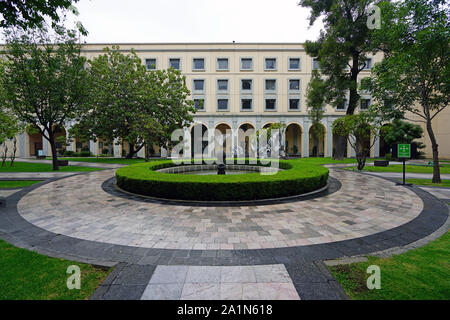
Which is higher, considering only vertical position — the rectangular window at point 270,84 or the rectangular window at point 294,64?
the rectangular window at point 294,64

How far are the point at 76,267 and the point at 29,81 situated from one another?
17433 mm

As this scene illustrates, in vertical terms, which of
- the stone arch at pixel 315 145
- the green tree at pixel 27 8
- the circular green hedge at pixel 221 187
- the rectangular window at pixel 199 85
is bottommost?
the circular green hedge at pixel 221 187

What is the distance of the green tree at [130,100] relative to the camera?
19219 millimetres

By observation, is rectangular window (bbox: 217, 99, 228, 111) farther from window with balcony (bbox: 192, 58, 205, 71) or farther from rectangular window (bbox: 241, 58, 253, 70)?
rectangular window (bbox: 241, 58, 253, 70)

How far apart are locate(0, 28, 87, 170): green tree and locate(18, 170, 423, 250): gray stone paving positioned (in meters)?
10.5

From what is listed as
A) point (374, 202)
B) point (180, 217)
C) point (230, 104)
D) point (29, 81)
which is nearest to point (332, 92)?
point (230, 104)

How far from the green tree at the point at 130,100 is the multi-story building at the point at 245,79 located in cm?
1059

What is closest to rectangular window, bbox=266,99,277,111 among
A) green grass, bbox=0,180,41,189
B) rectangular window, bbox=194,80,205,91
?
rectangular window, bbox=194,80,205,91

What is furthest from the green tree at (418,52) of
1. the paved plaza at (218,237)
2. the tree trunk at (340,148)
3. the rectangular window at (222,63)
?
the rectangular window at (222,63)

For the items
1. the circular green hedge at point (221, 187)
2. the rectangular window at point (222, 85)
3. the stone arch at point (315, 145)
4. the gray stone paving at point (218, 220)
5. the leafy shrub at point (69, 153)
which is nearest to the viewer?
the gray stone paving at point (218, 220)

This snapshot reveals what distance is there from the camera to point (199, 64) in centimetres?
3178

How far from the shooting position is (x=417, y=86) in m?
10.7

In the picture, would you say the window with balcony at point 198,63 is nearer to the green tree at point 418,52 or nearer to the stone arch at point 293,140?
the stone arch at point 293,140

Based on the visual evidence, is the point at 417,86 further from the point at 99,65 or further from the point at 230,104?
the point at 99,65
